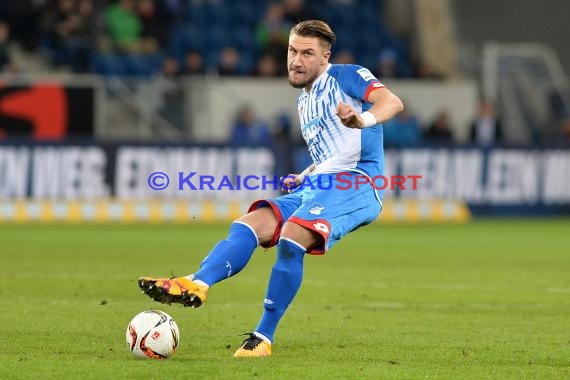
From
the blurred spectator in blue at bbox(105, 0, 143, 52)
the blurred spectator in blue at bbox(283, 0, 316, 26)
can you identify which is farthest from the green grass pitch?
the blurred spectator in blue at bbox(283, 0, 316, 26)

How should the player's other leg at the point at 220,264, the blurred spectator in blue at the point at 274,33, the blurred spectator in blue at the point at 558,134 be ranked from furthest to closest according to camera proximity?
the blurred spectator in blue at the point at 274,33 < the blurred spectator in blue at the point at 558,134 < the player's other leg at the point at 220,264

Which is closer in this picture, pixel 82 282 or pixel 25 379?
pixel 25 379

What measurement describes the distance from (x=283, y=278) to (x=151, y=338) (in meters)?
0.88

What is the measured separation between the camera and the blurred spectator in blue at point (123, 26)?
24438mm

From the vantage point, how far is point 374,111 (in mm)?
7465

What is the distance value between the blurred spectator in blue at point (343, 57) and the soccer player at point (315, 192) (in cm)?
1653

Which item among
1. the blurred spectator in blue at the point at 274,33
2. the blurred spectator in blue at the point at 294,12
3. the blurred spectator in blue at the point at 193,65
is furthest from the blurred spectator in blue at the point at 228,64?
the blurred spectator in blue at the point at 294,12

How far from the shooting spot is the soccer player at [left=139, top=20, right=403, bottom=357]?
7590 millimetres

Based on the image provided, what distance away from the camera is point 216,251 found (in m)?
7.66

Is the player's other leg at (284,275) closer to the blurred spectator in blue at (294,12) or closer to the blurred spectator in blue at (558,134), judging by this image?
the blurred spectator in blue at (558,134)

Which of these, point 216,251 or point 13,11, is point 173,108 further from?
point 216,251

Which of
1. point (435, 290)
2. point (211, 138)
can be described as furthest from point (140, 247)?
point (211, 138)

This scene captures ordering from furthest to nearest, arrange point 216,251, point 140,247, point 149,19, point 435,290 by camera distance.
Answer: point 149,19, point 140,247, point 435,290, point 216,251

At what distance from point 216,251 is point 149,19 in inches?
700
